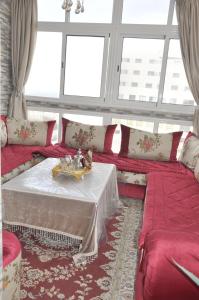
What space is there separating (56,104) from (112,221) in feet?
7.23

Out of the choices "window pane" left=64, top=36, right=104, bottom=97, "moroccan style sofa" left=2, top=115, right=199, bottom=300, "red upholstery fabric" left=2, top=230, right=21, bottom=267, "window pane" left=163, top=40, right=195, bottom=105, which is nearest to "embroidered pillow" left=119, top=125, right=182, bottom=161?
"moroccan style sofa" left=2, top=115, right=199, bottom=300

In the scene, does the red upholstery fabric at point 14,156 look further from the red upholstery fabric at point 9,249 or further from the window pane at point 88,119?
the red upholstery fabric at point 9,249

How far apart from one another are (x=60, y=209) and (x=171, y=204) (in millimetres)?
877

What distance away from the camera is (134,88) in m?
4.00

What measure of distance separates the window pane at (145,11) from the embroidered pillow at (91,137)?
1.52 m

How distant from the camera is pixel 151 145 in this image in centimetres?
350

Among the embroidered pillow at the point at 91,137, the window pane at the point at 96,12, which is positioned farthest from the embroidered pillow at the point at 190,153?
the window pane at the point at 96,12

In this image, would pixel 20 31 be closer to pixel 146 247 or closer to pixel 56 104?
pixel 56 104

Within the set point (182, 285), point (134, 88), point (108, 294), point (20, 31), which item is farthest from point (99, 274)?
point (20, 31)

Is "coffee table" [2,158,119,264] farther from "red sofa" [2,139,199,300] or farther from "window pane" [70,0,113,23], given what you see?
"window pane" [70,0,113,23]

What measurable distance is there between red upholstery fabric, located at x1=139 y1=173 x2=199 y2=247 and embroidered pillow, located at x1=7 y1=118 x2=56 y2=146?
1.55 metres

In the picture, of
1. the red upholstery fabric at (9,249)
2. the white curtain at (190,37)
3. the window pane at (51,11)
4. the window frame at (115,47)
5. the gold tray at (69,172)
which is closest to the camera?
the red upholstery fabric at (9,249)

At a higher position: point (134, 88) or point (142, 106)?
point (134, 88)

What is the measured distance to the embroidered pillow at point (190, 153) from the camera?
126 inches
